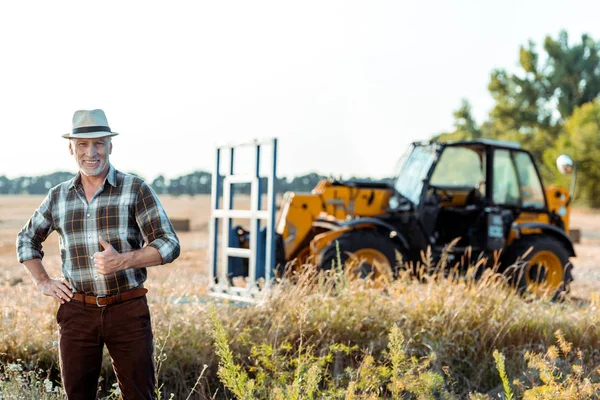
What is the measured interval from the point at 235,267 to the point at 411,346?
13.2 feet

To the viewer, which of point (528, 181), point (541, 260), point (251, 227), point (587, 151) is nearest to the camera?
point (251, 227)

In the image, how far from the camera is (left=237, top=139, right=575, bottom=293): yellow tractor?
961cm

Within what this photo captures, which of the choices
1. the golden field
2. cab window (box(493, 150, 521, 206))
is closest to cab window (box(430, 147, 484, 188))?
cab window (box(493, 150, 521, 206))

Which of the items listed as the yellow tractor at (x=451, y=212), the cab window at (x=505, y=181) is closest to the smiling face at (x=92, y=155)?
the yellow tractor at (x=451, y=212)

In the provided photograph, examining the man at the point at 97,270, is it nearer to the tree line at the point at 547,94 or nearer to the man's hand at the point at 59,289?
the man's hand at the point at 59,289

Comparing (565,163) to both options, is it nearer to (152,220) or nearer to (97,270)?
(152,220)

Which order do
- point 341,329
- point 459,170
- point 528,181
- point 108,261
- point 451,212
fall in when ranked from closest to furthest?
point 108,261 → point 341,329 → point 451,212 → point 528,181 → point 459,170

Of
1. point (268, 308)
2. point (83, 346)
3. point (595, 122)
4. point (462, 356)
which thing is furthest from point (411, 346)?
point (595, 122)

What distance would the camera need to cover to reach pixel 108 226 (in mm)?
3898

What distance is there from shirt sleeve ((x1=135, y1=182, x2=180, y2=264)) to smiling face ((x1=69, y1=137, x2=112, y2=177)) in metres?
0.23

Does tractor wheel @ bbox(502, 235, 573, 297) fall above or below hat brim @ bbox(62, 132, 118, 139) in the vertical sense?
below

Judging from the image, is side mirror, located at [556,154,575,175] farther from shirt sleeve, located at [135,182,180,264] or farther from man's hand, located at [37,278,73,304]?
man's hand, located at [37,278,73,304]

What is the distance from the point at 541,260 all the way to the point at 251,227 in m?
3.95

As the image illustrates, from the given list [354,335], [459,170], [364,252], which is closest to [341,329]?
[354,335]
